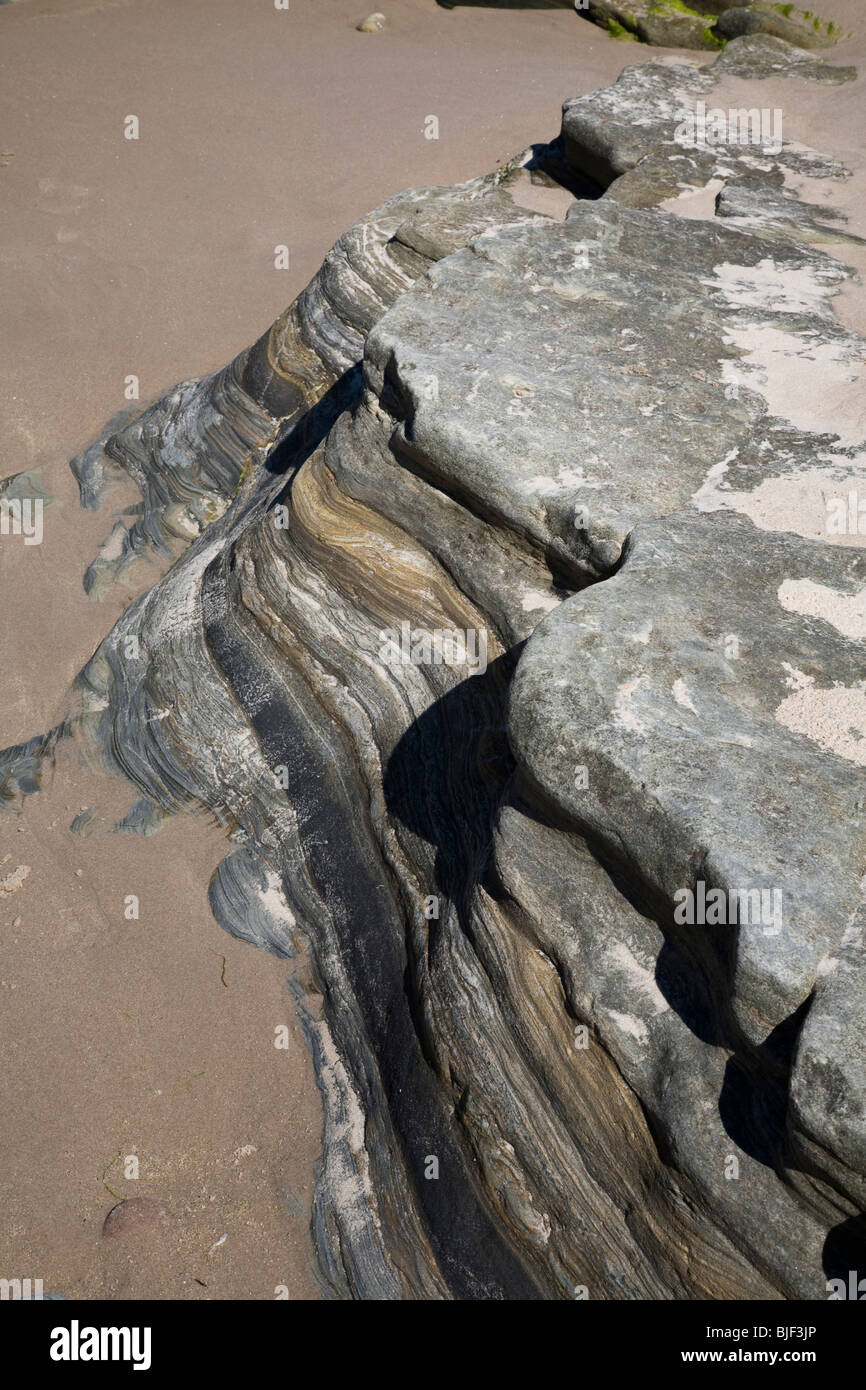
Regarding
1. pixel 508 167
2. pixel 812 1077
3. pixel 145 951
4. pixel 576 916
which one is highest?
pixel 508 167

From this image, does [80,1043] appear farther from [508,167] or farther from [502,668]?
[508,167]

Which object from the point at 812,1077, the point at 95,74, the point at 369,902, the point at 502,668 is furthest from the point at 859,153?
the point at 95,74
